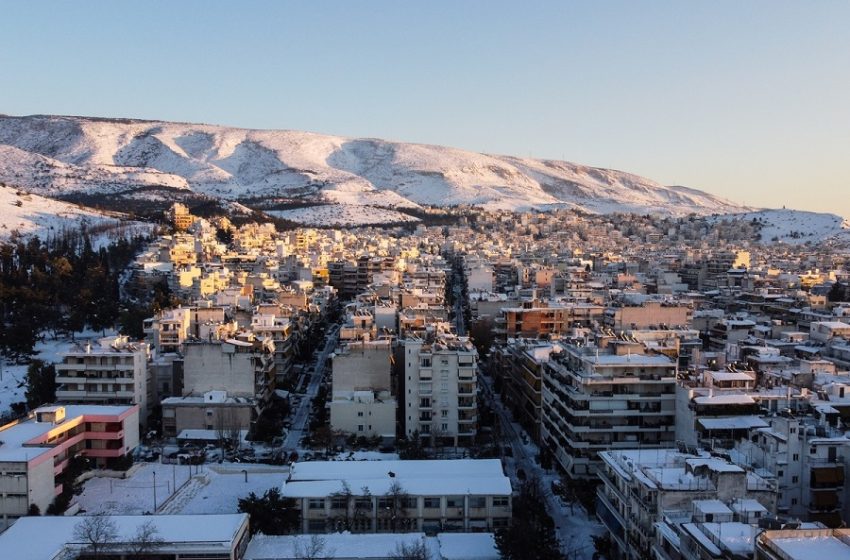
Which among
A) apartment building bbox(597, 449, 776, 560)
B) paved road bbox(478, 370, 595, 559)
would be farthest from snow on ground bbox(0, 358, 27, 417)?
apartment building bbox(597, 449, 776, 560)

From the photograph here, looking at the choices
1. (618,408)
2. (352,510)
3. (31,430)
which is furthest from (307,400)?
(618,408)

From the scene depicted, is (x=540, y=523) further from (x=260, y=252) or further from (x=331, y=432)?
(x=260, y=252)

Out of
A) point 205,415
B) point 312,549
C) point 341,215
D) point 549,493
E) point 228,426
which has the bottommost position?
point 549,493

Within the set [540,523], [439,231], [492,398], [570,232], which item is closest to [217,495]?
[540,523]

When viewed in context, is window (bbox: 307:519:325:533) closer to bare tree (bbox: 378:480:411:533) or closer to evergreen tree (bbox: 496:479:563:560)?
bare tree (bbox: 378:480:411:533)

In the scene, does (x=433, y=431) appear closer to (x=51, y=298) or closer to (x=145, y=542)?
(x=145, y=542)
